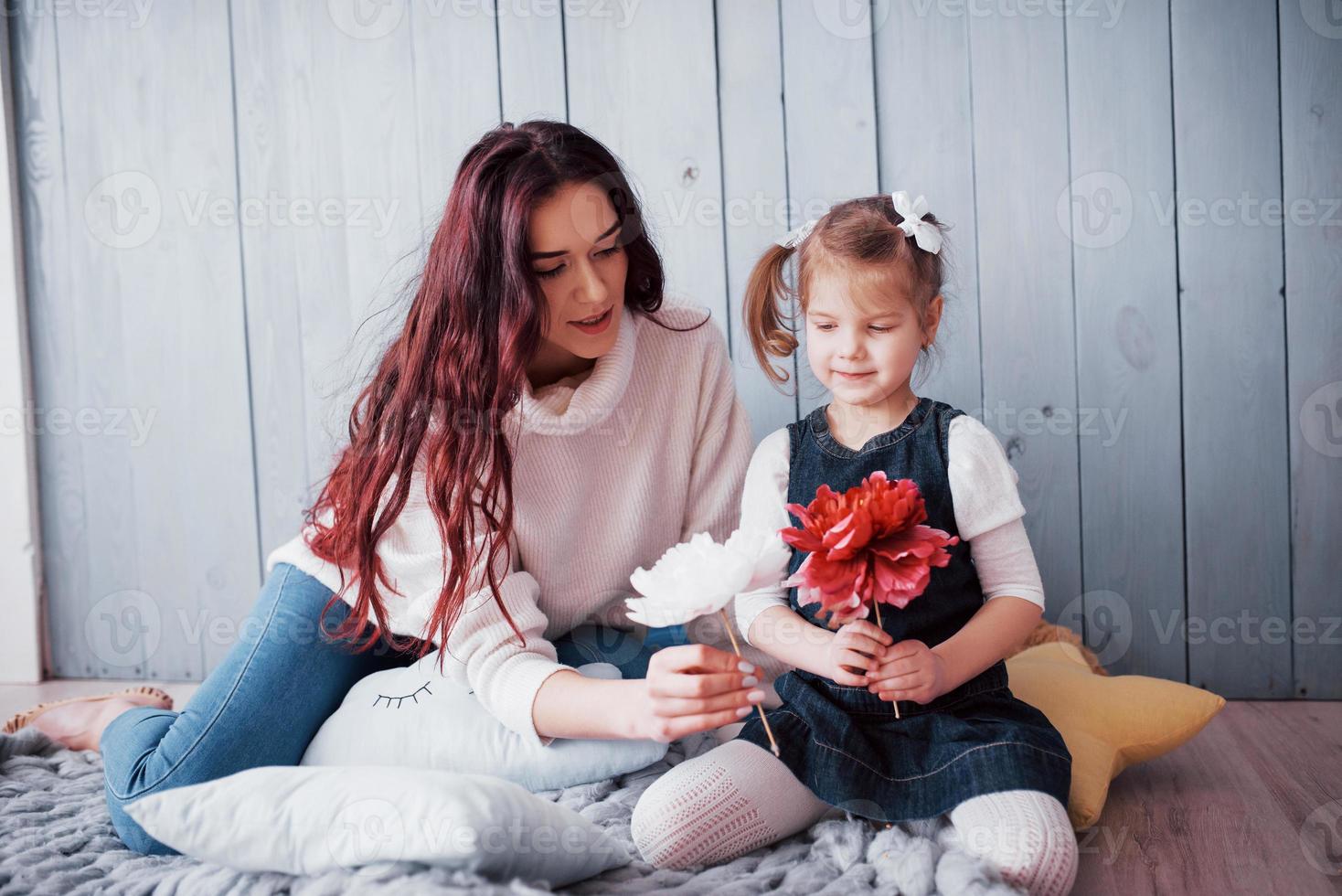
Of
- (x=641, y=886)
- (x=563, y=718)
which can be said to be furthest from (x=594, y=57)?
(x=641, y=886)

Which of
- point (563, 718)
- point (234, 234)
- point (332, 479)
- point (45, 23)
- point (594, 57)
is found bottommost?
point (563, 718)

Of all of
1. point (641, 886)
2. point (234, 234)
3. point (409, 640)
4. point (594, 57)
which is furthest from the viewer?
point (234, 234)

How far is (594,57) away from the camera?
1889mm

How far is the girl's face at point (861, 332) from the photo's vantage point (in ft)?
4.38

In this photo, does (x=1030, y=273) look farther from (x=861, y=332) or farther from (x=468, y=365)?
(x=468, y=365)

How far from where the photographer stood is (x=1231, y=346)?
178 centimetres

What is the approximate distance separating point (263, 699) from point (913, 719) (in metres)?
0.91

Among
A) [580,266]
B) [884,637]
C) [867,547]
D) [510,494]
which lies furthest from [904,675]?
[580,266]

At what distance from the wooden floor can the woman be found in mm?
539

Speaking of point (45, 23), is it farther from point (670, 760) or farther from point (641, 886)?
point (641, 886)

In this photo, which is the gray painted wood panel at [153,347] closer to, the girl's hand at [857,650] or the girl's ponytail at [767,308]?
the girl's ponytail at [767,308]

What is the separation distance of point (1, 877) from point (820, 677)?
3.40 feet

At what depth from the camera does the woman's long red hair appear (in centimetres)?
138

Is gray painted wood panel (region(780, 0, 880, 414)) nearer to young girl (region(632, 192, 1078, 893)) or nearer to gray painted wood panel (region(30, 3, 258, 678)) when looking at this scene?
young girl (region(632, 192, 1078, 893))
